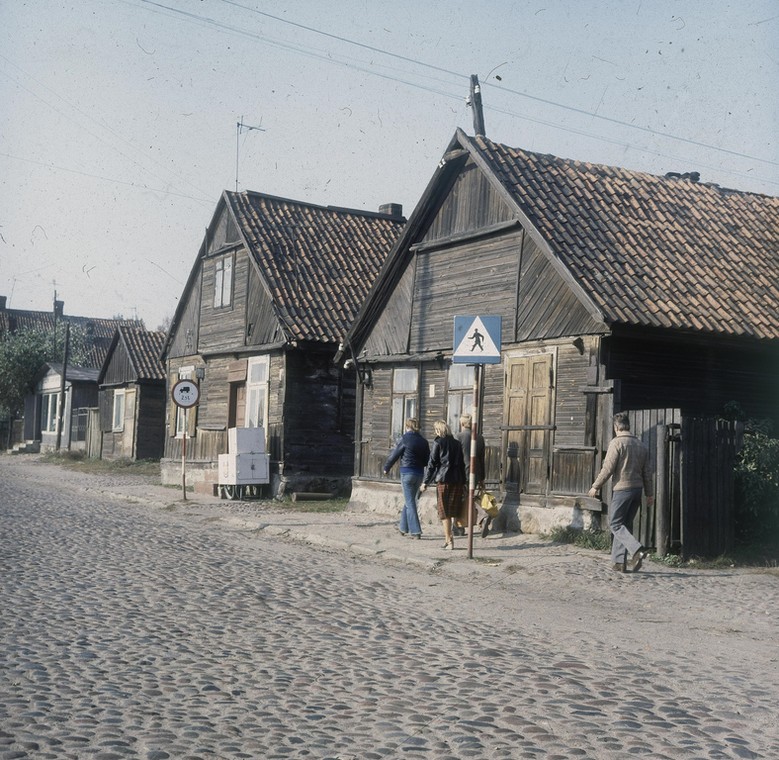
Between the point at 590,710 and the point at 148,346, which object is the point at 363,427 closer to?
the point at 590,710

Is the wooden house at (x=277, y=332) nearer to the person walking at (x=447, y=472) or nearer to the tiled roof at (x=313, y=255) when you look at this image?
the tiled roof at (x=313, y=255)

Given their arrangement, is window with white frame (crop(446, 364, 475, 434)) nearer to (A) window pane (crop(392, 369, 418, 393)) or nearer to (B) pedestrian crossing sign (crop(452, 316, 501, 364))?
(A) window pane (crop(392, 369, 418, 393))

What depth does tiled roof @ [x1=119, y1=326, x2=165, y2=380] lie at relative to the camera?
38.7 m

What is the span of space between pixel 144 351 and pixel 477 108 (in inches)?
856

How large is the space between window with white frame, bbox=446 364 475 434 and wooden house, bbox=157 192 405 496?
5835 mm

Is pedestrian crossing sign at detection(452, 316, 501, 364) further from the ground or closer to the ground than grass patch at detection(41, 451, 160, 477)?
further from the ground

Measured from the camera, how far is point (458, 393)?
58.3ft

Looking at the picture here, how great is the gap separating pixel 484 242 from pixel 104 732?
44.2ft

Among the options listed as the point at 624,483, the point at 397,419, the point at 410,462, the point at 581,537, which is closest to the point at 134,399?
A: the point at 397,419

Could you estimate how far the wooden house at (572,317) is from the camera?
47.7 feet

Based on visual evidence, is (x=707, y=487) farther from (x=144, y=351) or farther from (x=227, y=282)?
(x=144, y=351)

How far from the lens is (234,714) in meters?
5.48

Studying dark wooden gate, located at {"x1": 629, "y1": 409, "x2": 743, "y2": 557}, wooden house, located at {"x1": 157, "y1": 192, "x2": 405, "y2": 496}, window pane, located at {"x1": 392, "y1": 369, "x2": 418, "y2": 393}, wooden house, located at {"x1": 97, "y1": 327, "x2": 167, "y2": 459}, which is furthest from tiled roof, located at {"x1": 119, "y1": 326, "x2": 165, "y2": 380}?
dark wooden gate, located at {"x1": 629, "y1": 409, "x2": 743, "y2": 557}

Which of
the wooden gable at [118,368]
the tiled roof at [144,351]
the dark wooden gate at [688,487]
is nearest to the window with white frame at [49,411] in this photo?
the wooden gable at [118,368]
